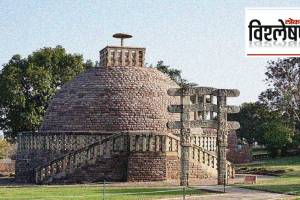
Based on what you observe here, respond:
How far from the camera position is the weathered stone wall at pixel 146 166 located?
1088 inches

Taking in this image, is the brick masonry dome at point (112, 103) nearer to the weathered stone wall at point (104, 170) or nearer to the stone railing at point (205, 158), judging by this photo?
the weathered stone wall at point (104, 170)

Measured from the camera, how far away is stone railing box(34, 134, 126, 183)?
90.9 ft

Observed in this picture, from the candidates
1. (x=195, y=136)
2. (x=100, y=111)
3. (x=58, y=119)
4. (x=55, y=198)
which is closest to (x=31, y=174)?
(x=58, y=119)

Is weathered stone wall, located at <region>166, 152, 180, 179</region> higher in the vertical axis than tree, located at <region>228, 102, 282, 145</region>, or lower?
lower

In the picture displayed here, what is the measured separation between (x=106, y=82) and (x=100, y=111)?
204 cm

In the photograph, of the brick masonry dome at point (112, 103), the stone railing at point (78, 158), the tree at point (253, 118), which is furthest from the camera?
the tree at point (253, 118)

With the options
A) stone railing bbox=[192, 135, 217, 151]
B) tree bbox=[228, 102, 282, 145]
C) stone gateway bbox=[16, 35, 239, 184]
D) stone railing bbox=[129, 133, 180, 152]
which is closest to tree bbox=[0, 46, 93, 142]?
stone gateway bbox=[16, 35, 239, 184]

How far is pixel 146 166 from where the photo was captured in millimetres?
27656

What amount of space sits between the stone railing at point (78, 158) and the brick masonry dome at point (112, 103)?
2066 mm

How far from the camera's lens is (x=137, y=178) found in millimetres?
27594

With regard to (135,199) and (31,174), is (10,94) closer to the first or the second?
(31,174)

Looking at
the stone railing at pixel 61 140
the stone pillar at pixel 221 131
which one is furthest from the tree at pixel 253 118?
the stone pillar at pixel 221 131

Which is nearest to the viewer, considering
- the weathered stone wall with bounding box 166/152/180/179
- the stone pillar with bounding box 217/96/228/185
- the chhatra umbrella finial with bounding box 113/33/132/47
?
the stone pillar with bounding box 217/96/228/185

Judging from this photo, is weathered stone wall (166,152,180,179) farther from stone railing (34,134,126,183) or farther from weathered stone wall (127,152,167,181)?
stone railing (34,134,126,183)
